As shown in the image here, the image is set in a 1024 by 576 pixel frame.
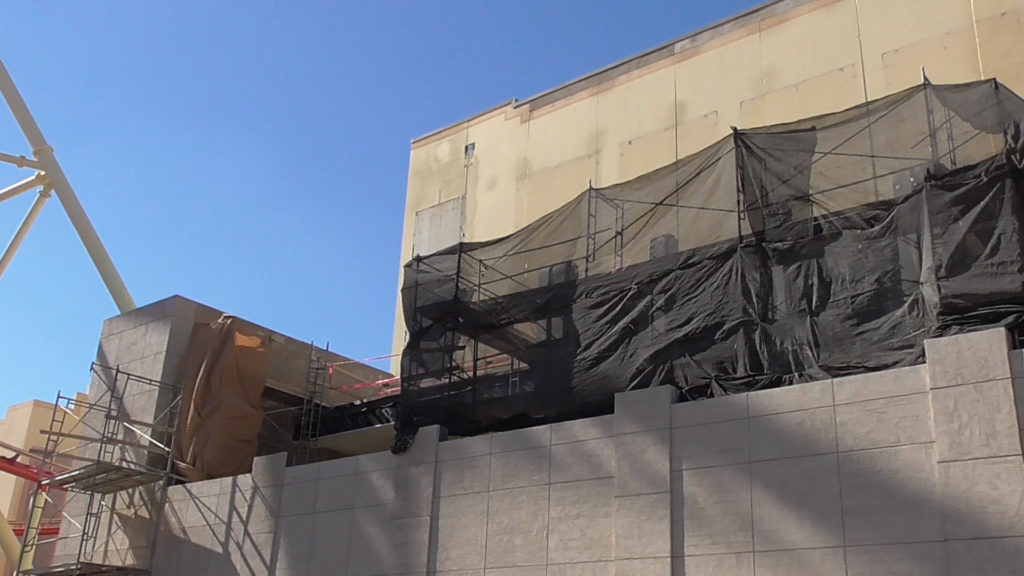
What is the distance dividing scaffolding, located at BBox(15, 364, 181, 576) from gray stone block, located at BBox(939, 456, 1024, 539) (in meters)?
17.4

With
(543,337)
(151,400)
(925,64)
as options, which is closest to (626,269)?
(543,337)

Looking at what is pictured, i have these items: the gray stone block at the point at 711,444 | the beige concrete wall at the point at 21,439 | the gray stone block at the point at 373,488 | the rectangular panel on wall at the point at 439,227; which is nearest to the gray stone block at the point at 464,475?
the gray stone block at the point at 373,488

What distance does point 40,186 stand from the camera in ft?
112

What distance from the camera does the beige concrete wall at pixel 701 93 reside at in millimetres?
24203

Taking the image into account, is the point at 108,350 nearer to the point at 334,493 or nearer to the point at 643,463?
the point at 334,493

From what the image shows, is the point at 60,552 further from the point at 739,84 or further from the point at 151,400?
the point at 739,84

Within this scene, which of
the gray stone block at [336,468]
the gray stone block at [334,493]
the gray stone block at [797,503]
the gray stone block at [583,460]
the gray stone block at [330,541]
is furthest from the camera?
the gray stone block at [336,468]

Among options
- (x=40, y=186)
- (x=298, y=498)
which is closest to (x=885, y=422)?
(x=298, y=498)

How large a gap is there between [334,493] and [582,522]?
20.3 ft

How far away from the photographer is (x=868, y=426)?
1431 cm

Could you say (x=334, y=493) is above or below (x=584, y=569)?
above

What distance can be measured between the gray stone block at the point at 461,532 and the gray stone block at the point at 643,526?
2.89 metres

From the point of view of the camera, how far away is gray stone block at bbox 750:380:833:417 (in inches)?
588

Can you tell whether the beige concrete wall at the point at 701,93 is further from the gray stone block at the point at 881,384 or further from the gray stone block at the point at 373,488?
the gray stone block at the point at 373,488
